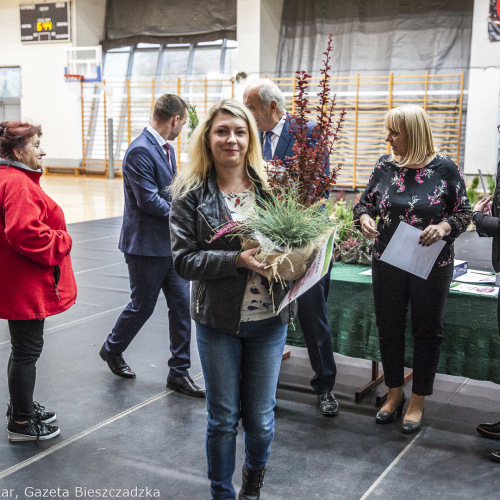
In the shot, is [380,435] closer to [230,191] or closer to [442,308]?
[442,308]

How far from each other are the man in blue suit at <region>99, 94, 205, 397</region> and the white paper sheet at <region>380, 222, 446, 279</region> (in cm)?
122

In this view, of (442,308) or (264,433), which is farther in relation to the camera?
(442,308)

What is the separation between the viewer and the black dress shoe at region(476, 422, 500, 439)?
293cm

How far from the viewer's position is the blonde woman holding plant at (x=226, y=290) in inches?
79.4

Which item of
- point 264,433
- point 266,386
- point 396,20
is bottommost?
point 264,433

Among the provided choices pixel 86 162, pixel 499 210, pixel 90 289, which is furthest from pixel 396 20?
pixel 499 210

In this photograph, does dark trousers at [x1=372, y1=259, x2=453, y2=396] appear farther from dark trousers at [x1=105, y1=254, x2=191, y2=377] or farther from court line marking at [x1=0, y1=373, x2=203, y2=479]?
court line marking at [x1=0, y1=373, x2=203, y2=479]

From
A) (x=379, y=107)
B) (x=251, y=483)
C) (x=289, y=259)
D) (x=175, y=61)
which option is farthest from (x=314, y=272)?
(x=175, y=61)

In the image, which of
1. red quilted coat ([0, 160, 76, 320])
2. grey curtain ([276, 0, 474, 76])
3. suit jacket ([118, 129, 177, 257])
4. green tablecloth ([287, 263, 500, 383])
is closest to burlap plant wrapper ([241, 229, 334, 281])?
red quilted coat ([0, 160, 76, 320])

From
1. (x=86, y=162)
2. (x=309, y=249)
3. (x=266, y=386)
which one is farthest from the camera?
(x=86, y=162)

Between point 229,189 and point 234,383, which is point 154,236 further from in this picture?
point 234,383

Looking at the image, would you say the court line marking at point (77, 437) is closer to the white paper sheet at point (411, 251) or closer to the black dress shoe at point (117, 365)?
the black dress shoe at point (117, 365)

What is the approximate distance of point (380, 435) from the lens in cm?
296

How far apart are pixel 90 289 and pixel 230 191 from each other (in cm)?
405
